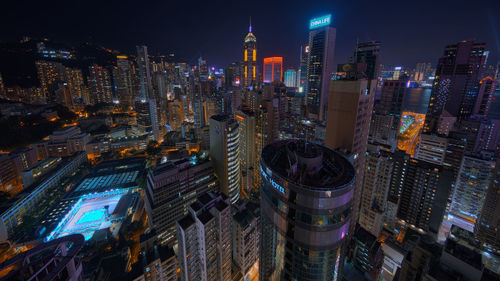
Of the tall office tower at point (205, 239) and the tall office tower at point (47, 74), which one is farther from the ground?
the tall office tower at point (47, 74)

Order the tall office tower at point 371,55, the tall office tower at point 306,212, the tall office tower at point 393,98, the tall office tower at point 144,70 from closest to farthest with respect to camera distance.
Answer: the tall office tower at point 306,212, the tall office tower at point 393,98, the tall office tower at point 371,55, the tall office tower at point 144,70

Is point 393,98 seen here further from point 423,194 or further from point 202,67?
point 202,67

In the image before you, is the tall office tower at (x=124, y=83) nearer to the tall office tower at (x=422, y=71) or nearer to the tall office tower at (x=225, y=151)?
the tall office tower at (x=225, y=151)

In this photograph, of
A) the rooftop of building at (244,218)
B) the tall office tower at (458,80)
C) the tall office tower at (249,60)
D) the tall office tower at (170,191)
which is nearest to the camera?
the rooftop of building at (244,218)

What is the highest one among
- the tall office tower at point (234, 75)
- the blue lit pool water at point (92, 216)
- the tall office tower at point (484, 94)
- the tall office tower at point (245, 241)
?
the tall office tower at point (234, 75)

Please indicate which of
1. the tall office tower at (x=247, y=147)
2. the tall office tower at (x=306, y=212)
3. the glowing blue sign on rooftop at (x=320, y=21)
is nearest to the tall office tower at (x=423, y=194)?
the tall office tower at (x=247, y=147)

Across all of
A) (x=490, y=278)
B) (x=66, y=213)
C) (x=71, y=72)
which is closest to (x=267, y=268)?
(x=490, y=278)

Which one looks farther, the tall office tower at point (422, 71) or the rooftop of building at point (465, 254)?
the tall office tower at point (422, 71)
